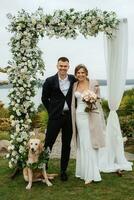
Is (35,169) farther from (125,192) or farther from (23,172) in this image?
(125,192)

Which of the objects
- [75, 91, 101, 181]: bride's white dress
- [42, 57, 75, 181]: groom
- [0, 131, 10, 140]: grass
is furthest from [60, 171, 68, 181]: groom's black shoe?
[0, 131, 10, 140]: grass

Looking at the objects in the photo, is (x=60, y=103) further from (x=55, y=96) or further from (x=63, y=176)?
(x=63, y=176)

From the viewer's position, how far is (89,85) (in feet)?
27.0

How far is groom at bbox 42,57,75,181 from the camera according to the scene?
8141mm

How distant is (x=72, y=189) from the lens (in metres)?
7.78

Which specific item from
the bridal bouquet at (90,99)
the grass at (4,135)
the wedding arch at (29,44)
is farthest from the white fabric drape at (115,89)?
the grass at (4,135)

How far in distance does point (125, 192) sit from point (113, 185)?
468 millimetres

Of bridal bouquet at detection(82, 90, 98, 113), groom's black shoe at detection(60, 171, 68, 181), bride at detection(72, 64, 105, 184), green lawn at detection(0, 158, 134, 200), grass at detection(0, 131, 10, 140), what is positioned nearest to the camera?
green lawn at detection(0, 158, 134, 200)

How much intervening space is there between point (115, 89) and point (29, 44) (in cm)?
182

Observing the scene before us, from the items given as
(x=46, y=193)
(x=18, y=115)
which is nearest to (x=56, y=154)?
(x=18, y=115)

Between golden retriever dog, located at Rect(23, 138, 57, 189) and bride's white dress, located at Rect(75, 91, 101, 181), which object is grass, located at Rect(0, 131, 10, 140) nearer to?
golden retriever dog, located at Rect(23, 138, 57, 189)

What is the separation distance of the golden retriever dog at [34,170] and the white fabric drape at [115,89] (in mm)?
1353

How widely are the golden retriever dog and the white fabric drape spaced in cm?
135

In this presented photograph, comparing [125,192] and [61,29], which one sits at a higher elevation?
[61,29]
